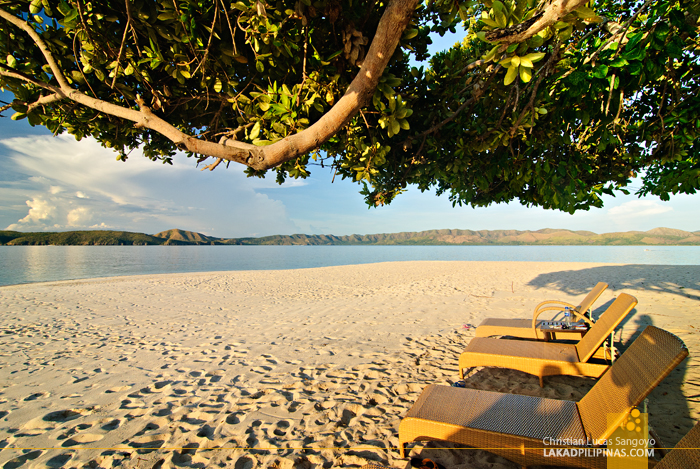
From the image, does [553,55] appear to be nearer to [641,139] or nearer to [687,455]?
[641,139]

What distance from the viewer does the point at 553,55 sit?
2760 millimetres

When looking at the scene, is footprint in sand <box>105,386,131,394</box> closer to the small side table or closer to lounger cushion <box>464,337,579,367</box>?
lounger cushion <box>464,337,579,367</box>

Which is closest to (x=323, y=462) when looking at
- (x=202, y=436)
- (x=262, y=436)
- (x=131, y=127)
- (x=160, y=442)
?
(x=262, y=436)

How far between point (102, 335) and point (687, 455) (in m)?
8.93

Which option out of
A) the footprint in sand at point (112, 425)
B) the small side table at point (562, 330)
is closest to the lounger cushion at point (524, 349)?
the small side table at point (562, 330)

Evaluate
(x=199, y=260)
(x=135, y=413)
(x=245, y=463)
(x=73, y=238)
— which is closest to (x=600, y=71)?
(x=245, y=463)

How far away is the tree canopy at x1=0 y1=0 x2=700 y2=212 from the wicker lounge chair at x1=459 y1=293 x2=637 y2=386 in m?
1.51

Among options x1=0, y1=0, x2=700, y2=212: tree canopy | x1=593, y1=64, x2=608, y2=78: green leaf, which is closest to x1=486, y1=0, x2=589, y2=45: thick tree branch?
x1=0, y1=0, x2=700, y2=212: tree canopy

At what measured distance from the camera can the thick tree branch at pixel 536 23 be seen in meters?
1.62

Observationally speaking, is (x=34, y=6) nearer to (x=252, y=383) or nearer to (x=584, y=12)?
(x=584, y=12)

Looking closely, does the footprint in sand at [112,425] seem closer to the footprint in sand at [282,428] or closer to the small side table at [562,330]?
the footprint in sand at [282,428]

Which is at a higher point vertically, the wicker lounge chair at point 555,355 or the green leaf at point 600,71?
the green leaf at point 600,71

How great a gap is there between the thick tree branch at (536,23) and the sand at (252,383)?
3.19 metres

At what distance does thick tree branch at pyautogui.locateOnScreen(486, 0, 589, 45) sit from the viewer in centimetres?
162
